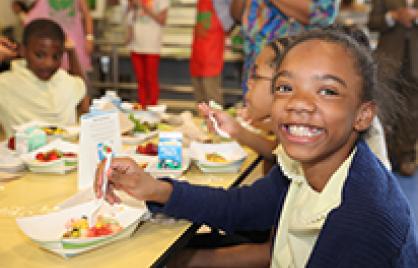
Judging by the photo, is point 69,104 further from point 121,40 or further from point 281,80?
point 121,40

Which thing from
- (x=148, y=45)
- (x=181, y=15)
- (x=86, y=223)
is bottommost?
(x=86, y=223)

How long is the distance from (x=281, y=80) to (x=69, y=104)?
1.85m

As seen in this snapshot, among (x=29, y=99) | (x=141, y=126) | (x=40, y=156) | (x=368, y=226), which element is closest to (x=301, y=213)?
(x=368, y=226)

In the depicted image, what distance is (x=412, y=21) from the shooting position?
396 centimetres

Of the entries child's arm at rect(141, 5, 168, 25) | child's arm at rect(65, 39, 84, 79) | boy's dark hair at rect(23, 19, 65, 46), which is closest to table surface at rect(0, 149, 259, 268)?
boy's dark hair at rect(23, 19, 65, 46)

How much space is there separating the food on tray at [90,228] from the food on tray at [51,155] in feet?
1.89

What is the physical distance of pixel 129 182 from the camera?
4.85ft

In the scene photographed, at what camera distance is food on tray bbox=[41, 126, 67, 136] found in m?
2.35

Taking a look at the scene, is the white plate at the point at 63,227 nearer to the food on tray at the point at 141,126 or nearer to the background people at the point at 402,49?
the food on tray at the point at 141,126

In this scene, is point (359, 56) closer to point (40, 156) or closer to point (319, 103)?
point (319, 103)

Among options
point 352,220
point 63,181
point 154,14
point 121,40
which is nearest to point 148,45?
point 154,14

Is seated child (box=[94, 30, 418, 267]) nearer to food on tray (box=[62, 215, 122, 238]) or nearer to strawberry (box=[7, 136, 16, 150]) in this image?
food on tray (box=[62, 215, 122, 238])

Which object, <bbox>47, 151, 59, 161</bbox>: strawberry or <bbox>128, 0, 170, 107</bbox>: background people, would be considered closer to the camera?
<bbox>47, 151, 59, 161</bbox>: strawberry

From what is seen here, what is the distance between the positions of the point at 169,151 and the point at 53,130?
2.38 ft
